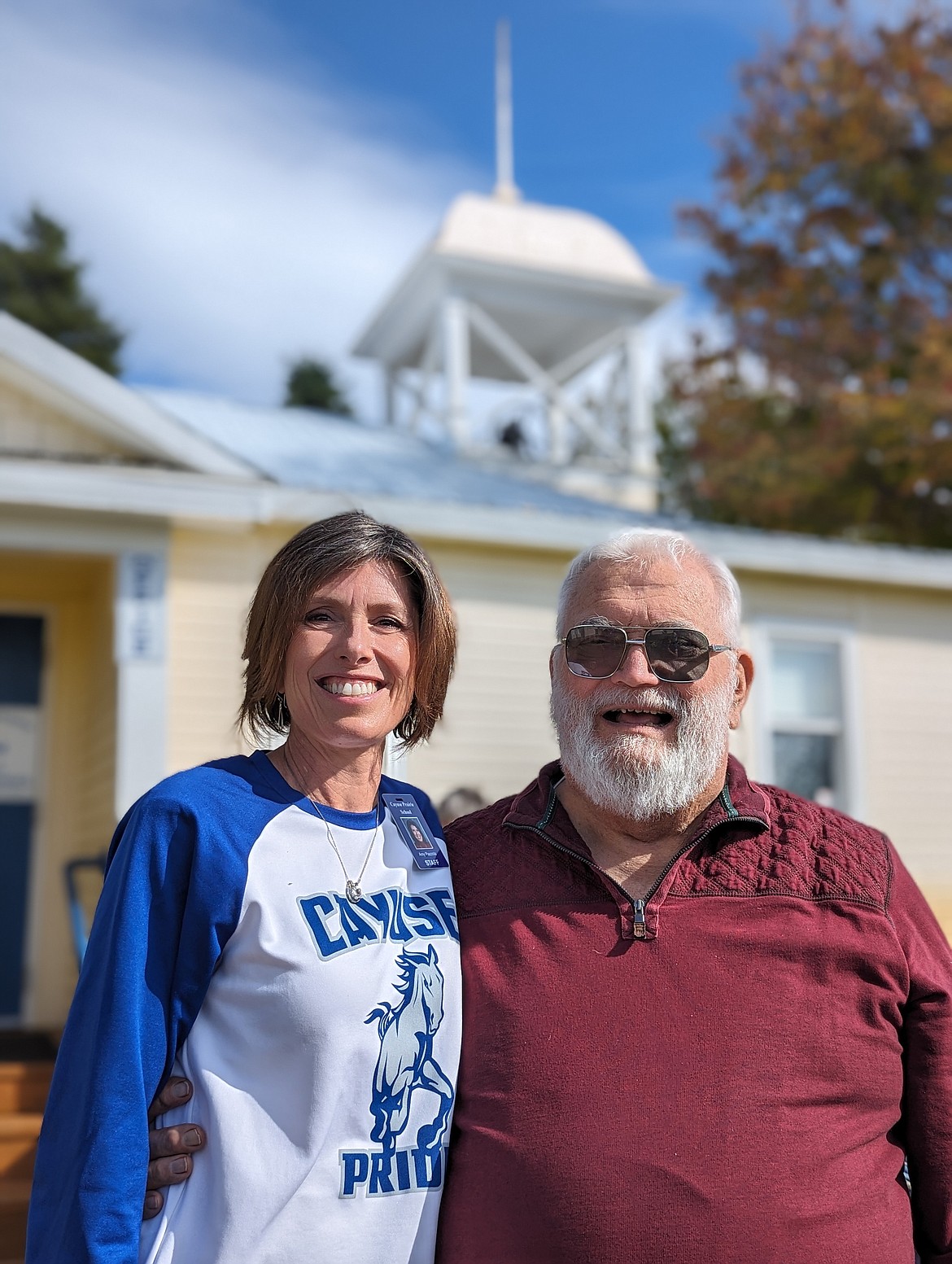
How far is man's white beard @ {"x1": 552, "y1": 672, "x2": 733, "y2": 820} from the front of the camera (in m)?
2.41

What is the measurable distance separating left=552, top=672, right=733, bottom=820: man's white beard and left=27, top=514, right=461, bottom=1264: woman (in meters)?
0.42

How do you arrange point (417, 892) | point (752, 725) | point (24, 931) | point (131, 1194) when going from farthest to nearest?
point (752, 725)
point (24, 931)
point (417, 892)
point (131, 1194)

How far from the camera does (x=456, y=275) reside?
53.0 ft

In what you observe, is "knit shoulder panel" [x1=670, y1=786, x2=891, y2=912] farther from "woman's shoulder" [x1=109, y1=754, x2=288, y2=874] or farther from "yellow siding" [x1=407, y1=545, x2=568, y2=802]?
"yellow siding" [x1=407, y1=545, x2=568, y2=802]

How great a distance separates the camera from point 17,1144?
611 cm

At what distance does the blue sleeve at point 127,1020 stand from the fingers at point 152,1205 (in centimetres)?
3

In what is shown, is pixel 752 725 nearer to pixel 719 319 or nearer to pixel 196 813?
pixel 196 813

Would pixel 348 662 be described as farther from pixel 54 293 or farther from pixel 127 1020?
pixel 54 293

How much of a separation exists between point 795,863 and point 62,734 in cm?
698

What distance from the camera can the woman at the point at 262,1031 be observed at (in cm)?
190

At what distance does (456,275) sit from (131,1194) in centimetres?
1528

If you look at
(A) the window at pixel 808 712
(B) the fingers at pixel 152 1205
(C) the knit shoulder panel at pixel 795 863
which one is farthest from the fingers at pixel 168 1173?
(A) the window at pixel 808 712

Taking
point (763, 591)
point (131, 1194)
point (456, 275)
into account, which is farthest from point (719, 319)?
point (131, 1194)

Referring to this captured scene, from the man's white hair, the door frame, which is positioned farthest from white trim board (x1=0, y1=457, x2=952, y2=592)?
the man's white hair
